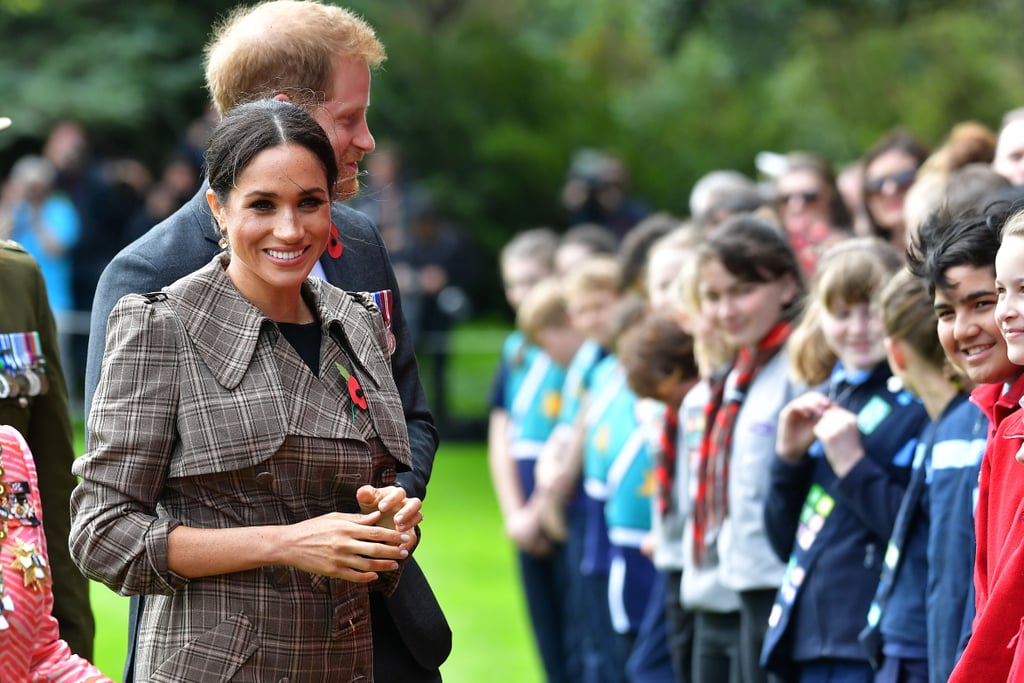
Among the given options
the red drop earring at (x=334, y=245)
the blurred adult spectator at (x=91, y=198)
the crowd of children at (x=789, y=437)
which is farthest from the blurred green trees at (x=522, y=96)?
the red drop earring at (x=334, y=245)

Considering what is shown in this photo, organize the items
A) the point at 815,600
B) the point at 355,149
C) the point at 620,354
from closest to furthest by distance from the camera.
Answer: the point at 355,149 → the point at 815,600 → the point at 620,354

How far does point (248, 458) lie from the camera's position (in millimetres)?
3328

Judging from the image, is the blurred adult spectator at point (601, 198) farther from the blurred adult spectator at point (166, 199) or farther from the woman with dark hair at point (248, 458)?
the woman with dark hair at point (248, 458)

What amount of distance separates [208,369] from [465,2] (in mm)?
28107

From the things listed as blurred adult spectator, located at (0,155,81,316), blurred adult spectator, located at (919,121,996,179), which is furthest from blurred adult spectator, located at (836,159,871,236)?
blurred adult spectator, located at (0,155,81,316)

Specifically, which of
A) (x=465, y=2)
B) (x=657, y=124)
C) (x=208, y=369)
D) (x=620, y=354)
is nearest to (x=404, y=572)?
(x=208, y=369)

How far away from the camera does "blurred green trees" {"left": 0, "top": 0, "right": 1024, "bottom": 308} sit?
20.9 m

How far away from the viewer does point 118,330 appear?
3385mm

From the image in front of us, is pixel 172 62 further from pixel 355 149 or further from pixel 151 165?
pixel 355 149

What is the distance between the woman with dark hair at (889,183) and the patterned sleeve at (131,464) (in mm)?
4885

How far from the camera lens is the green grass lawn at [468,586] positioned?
8.95m

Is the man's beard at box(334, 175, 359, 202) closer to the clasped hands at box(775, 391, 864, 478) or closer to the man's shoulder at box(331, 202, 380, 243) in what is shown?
the man's shoulder at box(331, 202, 380, 243)

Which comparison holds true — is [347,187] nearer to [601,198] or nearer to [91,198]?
[601,198]

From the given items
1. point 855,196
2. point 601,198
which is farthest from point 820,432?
point 601,198
